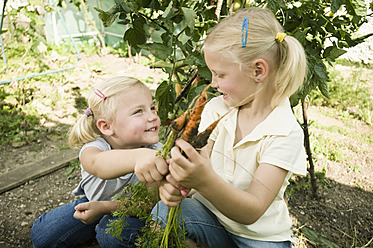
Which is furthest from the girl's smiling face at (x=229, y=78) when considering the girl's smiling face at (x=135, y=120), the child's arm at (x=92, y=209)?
the child's arm at (x=92, y=209)

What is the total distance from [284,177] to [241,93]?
13.1 inches

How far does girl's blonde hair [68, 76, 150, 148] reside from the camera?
1619mm

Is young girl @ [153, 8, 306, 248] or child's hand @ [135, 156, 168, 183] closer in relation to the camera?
child's hand @ [135, 156, 168, 183]

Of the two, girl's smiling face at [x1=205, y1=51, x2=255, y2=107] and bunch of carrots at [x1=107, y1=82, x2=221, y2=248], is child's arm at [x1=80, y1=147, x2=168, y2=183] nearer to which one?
bunch of carrots at [x1=107, y1=82, x2=221, y2=248]

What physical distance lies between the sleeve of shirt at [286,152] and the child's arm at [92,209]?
2.49 ft

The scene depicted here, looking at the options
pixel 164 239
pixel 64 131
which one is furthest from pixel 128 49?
pixel 164 239

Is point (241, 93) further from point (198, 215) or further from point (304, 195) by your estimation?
point (304, 195)

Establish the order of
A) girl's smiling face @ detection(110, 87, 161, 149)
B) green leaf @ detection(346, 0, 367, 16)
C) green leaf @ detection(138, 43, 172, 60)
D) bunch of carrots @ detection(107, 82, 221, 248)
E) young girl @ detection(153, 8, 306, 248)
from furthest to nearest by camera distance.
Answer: girl's smiling face @ detection(110, 87, 161, 149)
green leaf @ detection(346, 0, 367, 16)
green leaf @ detection(138, 43, 172, 60)
young girl @ detection(153, 8, 306, 248)
bunch of carrots @ detection(107, 82, 221, 248)

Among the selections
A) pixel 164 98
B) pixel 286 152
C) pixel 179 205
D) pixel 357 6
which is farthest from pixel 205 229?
pixel 357 6

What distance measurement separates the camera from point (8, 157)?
272 centimetres

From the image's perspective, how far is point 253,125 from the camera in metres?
1.33

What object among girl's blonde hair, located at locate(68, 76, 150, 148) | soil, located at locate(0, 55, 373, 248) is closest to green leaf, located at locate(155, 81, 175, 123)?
girl's blonde hair, located at locate(68, 76, 150, 148)

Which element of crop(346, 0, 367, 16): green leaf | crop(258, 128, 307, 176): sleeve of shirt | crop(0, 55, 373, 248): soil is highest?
crop(346, 0, 367, 16): green leaf

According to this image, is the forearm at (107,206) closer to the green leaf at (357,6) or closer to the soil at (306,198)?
the soil at (306,198)
